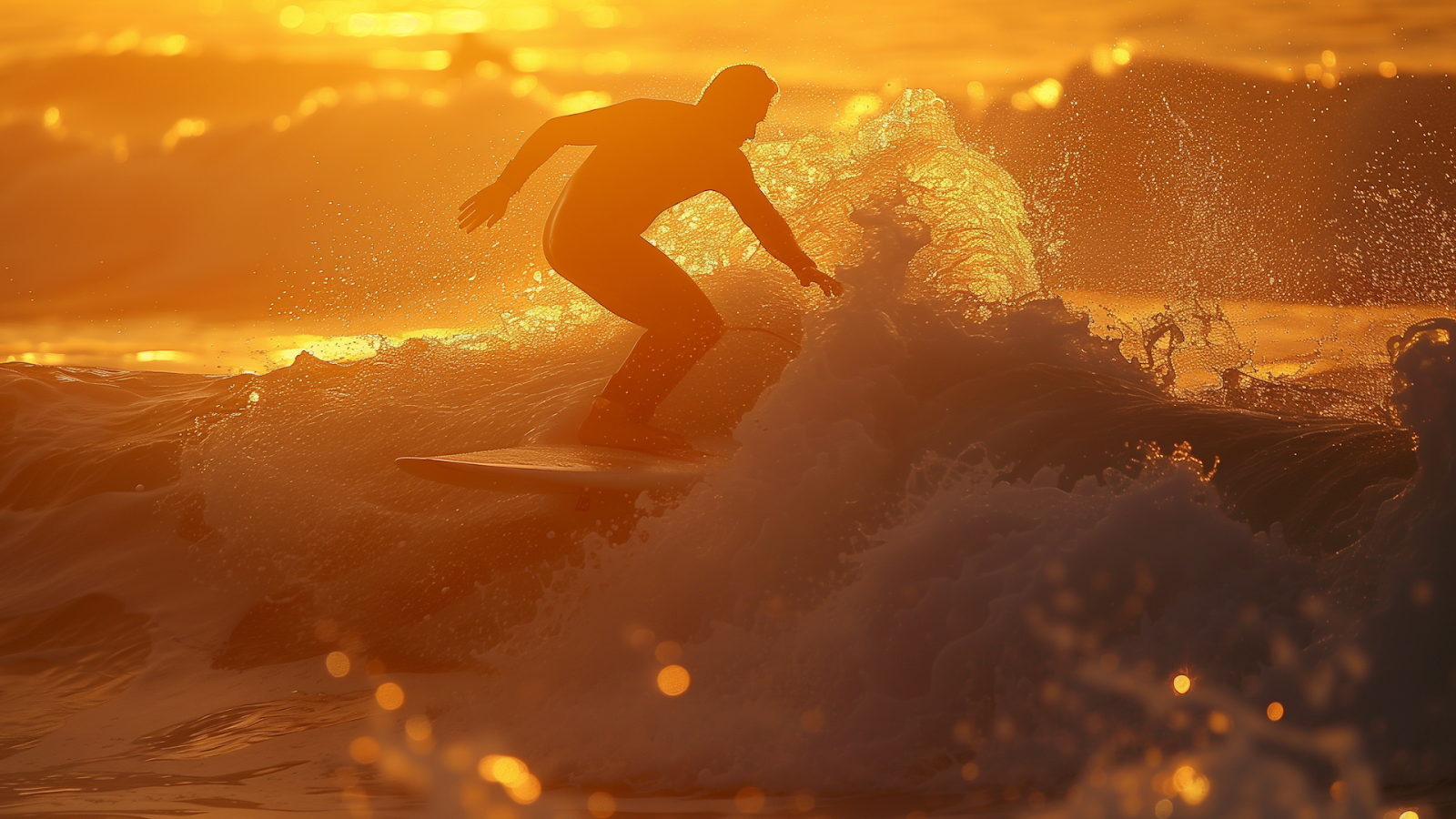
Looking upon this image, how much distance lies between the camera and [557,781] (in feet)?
9.78

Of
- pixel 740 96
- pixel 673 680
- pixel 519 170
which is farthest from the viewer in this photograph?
pixel 740 96

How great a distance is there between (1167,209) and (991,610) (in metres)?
7.51

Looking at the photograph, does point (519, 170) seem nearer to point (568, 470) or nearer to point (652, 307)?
point (652, 307)

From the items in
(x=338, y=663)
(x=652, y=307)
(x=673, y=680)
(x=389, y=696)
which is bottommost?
(x=338, y=663)

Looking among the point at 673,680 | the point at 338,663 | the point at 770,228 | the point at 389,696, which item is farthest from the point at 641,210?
the point at 338,663

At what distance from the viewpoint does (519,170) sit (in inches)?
169

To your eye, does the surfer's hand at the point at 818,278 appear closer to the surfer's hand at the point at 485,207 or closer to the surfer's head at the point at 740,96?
the surfer's head at the point at 740,96

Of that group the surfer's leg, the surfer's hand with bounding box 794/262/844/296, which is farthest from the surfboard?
the surfer's hand with bounding box 794/262/844/296

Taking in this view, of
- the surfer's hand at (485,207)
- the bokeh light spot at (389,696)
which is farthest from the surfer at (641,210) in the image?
the bokeh light spot at (389,696)

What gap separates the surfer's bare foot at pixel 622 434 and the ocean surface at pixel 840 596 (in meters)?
0.31

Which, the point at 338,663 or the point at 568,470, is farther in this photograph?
the point at 338,663

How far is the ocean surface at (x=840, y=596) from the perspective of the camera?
9.50ft

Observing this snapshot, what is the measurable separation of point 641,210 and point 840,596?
195 cm

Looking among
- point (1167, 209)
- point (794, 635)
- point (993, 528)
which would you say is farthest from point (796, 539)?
point (1167, 209)
